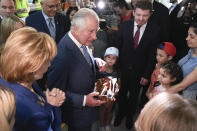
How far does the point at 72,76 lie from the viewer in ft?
6.05

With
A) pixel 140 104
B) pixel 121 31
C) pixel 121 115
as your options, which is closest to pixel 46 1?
pixel 121 31

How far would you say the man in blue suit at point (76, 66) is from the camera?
177cm

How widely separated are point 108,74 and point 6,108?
7.25 feet

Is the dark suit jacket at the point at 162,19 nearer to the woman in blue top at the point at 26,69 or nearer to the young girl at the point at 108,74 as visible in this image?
the young girl at the point at 108,74

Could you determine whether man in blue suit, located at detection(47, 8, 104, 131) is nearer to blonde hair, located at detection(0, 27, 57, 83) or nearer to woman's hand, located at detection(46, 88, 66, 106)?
woman's hand, located at detection(46, 88, 66, 106)

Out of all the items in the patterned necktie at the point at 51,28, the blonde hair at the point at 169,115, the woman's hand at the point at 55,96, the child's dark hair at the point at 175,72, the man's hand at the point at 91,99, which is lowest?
the man's hand at the point at 91,99

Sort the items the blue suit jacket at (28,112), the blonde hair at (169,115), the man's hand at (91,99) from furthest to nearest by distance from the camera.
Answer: the man's hand at (91,99)
the blue suit jacket at (28,112)
the blonde hair at (169,115)

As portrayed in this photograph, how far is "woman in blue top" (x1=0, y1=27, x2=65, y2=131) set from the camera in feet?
4.23

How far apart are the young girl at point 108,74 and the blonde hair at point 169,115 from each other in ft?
6.55

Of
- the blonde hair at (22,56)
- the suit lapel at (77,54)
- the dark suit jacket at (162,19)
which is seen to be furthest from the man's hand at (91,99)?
the dark suit jacket at (162,19)

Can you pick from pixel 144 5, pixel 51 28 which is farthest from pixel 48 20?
pixel 144 5

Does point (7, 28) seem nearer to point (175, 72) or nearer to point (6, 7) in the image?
point (6, 7)

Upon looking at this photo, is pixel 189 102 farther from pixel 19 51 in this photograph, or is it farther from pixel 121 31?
pixel 121 31

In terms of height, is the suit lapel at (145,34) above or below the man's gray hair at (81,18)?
below
